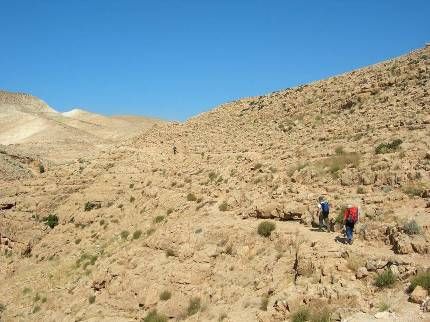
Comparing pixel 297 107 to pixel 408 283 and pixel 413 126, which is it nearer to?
pixel 413 126

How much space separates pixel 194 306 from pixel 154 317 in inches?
43.7

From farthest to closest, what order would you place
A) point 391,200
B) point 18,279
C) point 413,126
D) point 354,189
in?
point 18,279
point 413,126
point 354,189
point 391,200

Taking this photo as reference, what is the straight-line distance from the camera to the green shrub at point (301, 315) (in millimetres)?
10133

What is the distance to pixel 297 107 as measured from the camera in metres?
26.1

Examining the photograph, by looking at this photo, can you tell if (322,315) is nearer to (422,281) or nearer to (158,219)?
(422,281)

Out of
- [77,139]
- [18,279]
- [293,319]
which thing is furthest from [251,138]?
[77,139]

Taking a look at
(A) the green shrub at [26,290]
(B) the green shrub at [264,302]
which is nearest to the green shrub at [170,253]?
(B) the green shrub at [264,302]

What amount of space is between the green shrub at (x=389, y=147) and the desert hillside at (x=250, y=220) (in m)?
0.06

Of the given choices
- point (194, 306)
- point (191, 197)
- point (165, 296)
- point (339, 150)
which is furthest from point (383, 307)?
point (191, 197)

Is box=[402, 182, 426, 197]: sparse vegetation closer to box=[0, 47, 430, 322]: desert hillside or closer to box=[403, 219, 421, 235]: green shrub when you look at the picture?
box=[0, 47, 430, 322]: desert hillside

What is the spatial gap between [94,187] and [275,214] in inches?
470

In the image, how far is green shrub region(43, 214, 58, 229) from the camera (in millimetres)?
23250

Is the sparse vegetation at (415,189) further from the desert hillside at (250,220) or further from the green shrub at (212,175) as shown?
the green shrub at (212,175)

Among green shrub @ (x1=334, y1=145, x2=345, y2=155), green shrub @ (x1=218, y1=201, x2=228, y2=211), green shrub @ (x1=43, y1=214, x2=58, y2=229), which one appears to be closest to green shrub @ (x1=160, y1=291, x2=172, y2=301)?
green shrub @ (x1=218, y1=201, x2=228, y2=211)
